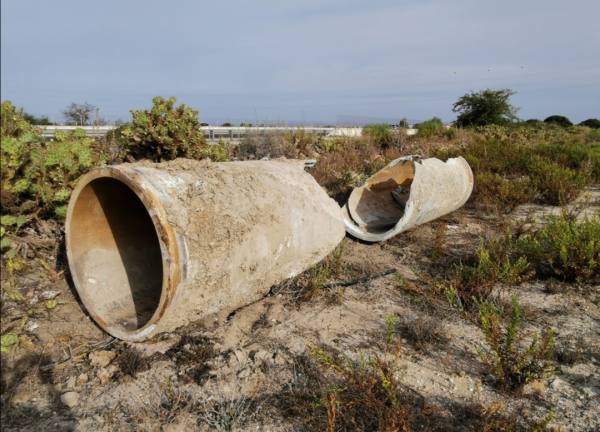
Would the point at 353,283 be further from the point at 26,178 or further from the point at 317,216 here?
the point at 26,178

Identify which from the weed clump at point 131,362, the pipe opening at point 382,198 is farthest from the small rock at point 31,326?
the pipe opening at point 382,198

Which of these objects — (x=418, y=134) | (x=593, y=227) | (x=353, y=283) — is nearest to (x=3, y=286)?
(x=353, y=283)

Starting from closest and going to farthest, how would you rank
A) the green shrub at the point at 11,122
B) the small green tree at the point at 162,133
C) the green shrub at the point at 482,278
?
the green shrub at the point at 11,122
the green shrub at the point at 482,278
the small green tree at the point at 162,133

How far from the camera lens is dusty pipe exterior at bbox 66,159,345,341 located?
2.38 meters

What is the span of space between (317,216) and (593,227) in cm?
241

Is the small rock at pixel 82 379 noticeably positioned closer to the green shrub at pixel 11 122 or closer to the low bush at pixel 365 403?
the low bush at pixel 365 403

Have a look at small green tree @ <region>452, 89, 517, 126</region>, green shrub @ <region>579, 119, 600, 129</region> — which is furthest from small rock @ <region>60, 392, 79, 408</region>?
green shrub @ <region>579, 119, 600, 129</region>

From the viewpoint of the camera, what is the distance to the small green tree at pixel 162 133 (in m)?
4.30

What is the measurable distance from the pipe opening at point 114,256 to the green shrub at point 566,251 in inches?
127

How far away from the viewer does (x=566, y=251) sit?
11.5 feet

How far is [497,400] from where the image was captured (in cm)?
231

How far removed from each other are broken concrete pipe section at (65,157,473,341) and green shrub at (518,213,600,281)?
176cm

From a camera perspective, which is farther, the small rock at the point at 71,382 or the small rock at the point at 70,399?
the small rock at the point at 71,382

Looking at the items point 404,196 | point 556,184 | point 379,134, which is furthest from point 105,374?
point 379,134
